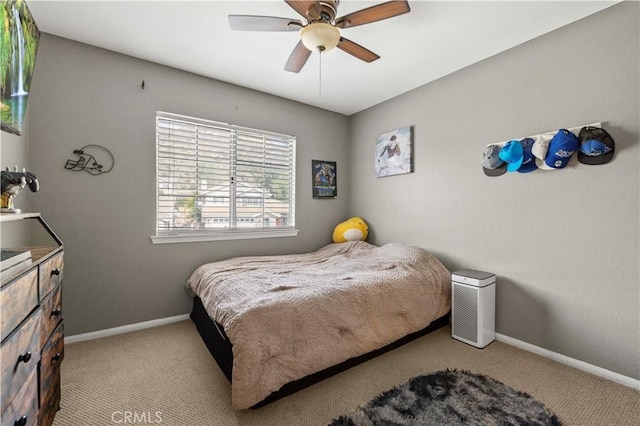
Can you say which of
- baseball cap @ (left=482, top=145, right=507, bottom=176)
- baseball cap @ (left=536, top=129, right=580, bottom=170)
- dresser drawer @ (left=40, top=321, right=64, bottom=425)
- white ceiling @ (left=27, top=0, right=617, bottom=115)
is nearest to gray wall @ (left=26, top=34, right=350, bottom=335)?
white ceiling @ (left=27, top=0, right=617, bottom=115)

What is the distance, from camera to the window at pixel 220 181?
2.78 metres

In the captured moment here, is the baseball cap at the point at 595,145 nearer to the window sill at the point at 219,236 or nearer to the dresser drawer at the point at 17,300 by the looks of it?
the window sill at the point at 219,236

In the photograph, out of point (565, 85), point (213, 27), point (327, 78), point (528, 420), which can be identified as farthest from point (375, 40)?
point (528, 420)

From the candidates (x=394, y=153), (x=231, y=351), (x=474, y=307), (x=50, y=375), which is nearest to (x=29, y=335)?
(x=50, y=375)

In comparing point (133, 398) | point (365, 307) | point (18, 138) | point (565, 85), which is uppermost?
point (565, 85)

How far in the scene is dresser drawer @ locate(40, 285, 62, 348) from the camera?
3.90 feet

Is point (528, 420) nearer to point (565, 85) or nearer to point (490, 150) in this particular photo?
point (490, 150)

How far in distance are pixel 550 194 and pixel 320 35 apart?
213cm

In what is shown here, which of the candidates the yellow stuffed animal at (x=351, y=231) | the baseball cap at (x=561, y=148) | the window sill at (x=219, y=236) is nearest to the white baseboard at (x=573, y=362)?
the baseball cap at (x=561, y=148)

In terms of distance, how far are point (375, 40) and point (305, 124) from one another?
1583mm

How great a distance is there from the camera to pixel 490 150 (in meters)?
2.46

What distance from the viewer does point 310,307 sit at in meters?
1.83

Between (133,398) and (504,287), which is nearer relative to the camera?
(133,398)

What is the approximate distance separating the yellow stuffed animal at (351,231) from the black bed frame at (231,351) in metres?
1.43
